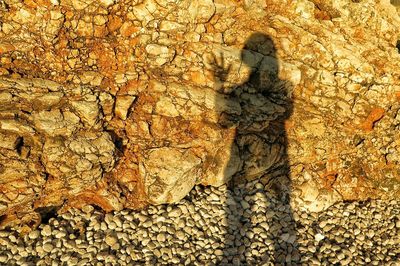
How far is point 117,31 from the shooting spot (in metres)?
7.30

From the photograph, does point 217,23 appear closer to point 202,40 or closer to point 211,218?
point 202,40

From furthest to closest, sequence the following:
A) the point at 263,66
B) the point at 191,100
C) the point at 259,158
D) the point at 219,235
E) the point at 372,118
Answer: the point at 372,118, the point at 259,158, the point at 263,66, the point at 191,100, the point at 219,235

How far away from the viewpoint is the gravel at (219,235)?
21.3ft

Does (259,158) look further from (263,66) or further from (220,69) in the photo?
(220,69)

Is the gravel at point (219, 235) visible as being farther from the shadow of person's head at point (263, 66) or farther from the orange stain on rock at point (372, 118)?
the shadow of person's head at point (263, 66)

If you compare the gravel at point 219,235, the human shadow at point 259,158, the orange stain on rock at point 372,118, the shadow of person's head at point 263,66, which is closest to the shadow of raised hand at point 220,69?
the human shadow at point 259,158

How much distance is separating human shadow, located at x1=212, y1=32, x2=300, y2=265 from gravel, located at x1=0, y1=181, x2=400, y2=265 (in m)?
0.03

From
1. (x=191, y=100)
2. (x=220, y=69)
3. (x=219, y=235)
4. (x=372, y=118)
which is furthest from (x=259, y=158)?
(x=372, y=118)

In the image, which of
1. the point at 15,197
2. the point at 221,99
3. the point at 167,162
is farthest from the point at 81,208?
the point at 221,99

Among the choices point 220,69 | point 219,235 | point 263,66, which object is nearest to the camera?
point 219,235

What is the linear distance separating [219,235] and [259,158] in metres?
1.98

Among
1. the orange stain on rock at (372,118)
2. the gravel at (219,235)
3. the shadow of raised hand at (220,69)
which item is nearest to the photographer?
the gravel at (219,235)

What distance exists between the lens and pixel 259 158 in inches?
318

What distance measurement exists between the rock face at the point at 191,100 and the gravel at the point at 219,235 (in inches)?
14.5
